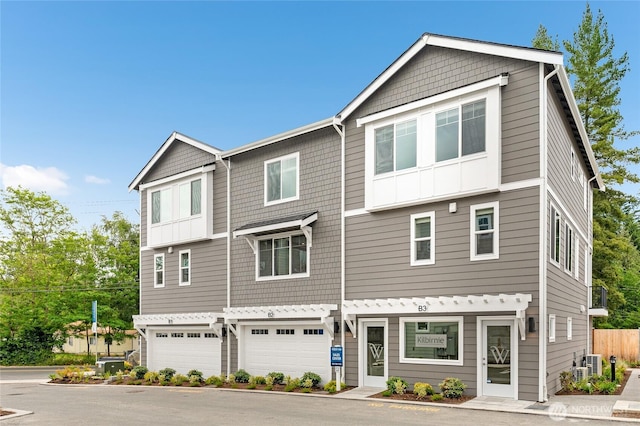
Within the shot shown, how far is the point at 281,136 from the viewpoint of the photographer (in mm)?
20062

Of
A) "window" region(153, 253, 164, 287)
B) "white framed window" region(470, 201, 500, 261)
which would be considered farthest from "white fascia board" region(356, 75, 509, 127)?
"window" region(153, 253, 164, 287)

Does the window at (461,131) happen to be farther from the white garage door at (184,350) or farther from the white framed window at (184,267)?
the white framed window at (184,267)

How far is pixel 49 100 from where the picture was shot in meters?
32.4

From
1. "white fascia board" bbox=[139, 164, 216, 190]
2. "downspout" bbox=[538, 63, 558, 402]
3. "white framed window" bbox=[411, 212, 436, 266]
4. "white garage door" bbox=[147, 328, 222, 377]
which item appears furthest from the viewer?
"white fascia board" bbox=[139, 164, 216, 190]

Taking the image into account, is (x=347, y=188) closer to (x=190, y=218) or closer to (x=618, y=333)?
(x=190, y=218)

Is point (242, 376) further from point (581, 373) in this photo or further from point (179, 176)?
point (581, 373)

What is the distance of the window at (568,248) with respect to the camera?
17.6m

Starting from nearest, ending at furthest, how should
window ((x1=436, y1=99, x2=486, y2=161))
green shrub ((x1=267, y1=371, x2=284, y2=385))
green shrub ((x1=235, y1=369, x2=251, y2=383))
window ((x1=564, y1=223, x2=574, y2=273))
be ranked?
window ((x1=436, y1=99, x2=486, y2=161)) < window ((x1=564, y1=223, x2=574, y2=273)) < green shrub ((x1=267, y1=371, x2=284, y2=385)) < green shrub ((x1=235, y1=369, x2=251, y2=383))

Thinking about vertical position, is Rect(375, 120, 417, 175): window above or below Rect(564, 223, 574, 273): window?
above

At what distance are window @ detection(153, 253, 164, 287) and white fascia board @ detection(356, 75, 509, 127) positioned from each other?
11.5m

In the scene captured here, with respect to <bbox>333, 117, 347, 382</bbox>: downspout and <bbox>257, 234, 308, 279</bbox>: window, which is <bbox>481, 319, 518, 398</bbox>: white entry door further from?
<bbox>257, 234, 308, 279</bbox>: window

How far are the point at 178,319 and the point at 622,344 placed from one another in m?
18.6

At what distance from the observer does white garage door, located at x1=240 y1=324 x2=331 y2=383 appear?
1858 centimetres

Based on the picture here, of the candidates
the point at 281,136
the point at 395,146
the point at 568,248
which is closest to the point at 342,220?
the point at 395,146
